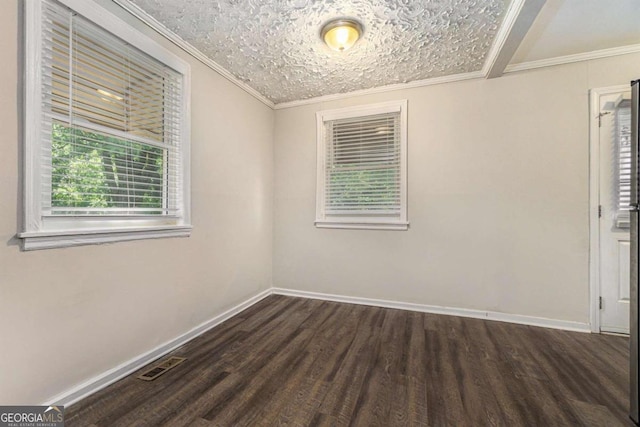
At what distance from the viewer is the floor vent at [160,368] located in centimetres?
183

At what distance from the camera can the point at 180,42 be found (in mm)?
2260

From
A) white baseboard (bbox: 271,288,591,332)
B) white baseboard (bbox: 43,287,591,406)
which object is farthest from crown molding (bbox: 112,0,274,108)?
white baseboard (bbox: 271,288,591,332)

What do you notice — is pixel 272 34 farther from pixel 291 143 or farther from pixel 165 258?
pixel 165 258

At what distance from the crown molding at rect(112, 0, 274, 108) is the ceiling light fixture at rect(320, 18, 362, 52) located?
117 centimetres

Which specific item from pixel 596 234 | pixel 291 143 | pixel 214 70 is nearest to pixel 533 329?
pixel 596 234

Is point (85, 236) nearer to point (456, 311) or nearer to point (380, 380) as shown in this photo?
point (380, 380)

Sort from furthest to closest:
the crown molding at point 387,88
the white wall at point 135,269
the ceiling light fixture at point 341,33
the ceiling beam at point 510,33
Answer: the crown molding at point 387,88, the ceiling light fixture at point 341,33, the ceiling beam at point 510,33, the white wall at point 135,269

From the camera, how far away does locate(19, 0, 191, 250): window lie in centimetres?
144

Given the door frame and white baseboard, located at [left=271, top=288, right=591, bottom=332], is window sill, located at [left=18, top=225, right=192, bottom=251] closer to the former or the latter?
white baseboard, located at [left=271, top=288, right=591, bottom=332]

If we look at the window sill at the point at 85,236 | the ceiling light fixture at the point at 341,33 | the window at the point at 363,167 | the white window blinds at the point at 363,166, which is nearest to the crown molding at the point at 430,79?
the window at the point at 363,167

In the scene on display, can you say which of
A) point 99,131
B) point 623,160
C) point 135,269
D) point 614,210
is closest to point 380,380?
point 135,269

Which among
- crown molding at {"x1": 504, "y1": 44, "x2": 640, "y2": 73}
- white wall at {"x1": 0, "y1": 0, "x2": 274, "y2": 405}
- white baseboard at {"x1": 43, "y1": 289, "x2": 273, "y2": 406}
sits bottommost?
white baseboard at {"x1": 43, "y1": 289, "x2": 273, "y2": 406}

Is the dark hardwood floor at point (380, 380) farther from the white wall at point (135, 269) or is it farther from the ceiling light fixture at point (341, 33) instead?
the ceiling light fixture at point (341, 33)

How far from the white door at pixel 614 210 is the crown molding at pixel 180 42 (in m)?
3.66
